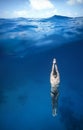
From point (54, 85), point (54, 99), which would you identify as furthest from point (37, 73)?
point (54, 99)

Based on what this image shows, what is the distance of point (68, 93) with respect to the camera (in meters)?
2.23

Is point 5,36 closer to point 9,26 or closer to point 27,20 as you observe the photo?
point 9,26

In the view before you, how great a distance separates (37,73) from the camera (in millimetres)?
2219

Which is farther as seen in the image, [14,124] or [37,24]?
[37,24]

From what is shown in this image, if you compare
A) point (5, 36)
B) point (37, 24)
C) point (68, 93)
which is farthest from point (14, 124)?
point (37, 24)

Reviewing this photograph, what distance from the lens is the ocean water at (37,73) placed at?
2.17 meters

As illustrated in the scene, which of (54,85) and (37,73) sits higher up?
(37,73)

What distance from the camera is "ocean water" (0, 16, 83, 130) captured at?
2.17m

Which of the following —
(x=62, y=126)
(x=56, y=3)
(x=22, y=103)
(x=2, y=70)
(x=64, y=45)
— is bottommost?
(x=62, y=126)

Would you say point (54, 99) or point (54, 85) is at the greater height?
point (54, 85)

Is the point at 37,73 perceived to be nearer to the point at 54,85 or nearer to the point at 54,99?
the point at 54,85

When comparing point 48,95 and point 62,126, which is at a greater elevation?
point 48,95

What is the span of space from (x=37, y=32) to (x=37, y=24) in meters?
0.10

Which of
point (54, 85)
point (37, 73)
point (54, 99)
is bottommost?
point (54, 99)
